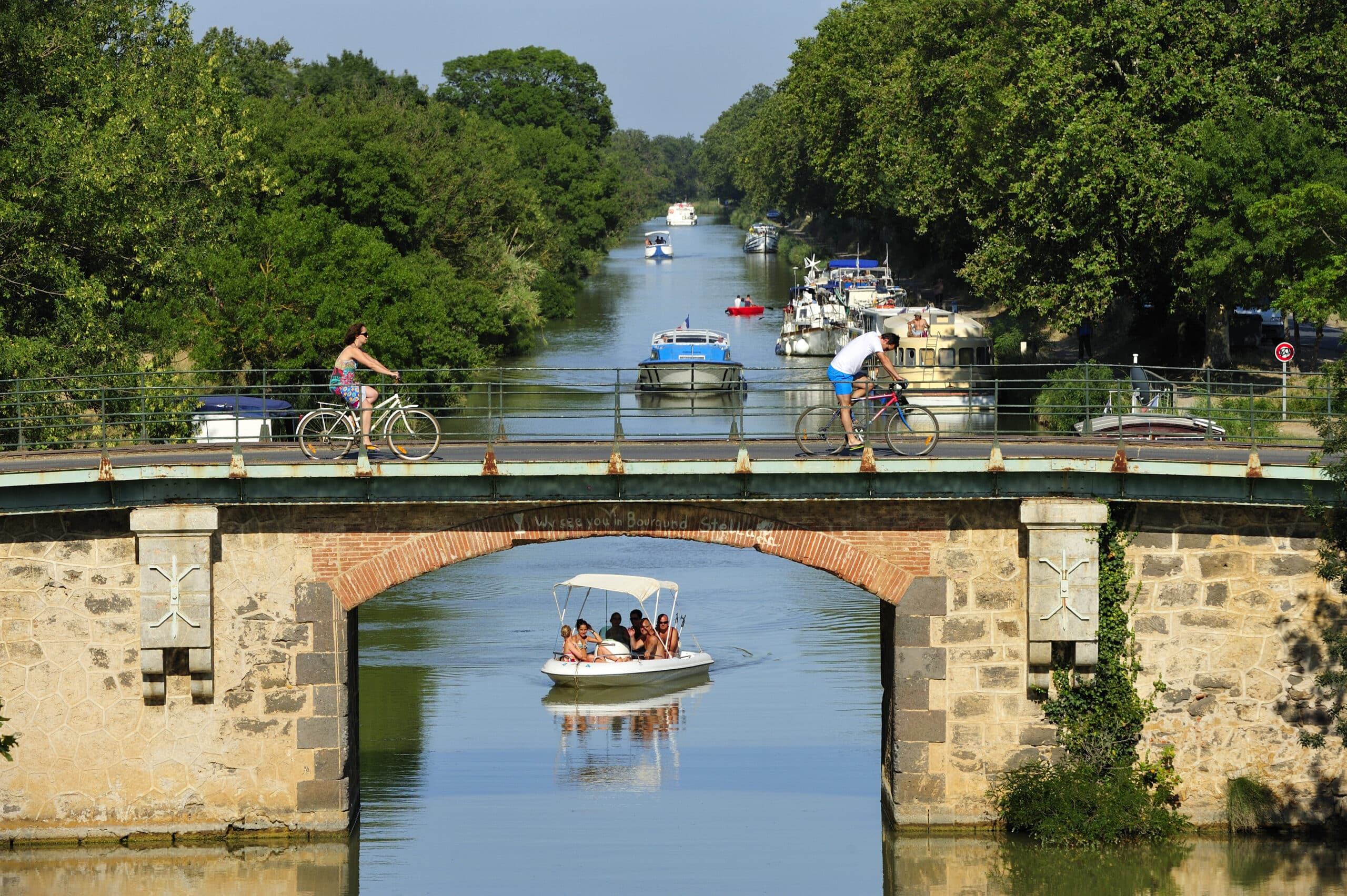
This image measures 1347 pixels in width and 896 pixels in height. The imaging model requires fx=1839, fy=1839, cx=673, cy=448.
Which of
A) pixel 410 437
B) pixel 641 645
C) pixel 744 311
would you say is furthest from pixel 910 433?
pixel 744 311

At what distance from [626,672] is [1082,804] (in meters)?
13.7

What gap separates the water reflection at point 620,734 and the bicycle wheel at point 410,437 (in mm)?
7301

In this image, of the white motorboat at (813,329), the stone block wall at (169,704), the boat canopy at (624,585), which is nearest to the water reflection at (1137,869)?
the stone block wall at (169,704)

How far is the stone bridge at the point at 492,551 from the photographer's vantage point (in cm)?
2405

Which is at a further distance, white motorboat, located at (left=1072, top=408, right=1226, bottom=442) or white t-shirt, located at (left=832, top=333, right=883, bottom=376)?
white motorboat, located at (left=1072, top=408, right=1226, bottom=442)

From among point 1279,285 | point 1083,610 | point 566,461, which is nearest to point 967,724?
point 1083,610

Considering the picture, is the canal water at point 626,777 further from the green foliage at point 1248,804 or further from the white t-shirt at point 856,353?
the white t-shirt at point 856,353

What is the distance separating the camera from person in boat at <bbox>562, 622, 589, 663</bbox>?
35625mm

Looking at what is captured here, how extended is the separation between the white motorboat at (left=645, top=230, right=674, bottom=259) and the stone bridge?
130068 millimetres

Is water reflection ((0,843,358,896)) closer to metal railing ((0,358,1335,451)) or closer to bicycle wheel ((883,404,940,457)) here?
metal railing ((0,358,1335,451))

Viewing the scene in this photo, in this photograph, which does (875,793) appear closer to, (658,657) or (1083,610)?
(1083,610)

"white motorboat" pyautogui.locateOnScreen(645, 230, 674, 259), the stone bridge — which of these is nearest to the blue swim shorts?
the stone bridge

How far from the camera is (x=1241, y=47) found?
164 feet

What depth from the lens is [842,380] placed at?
81.9 feet
